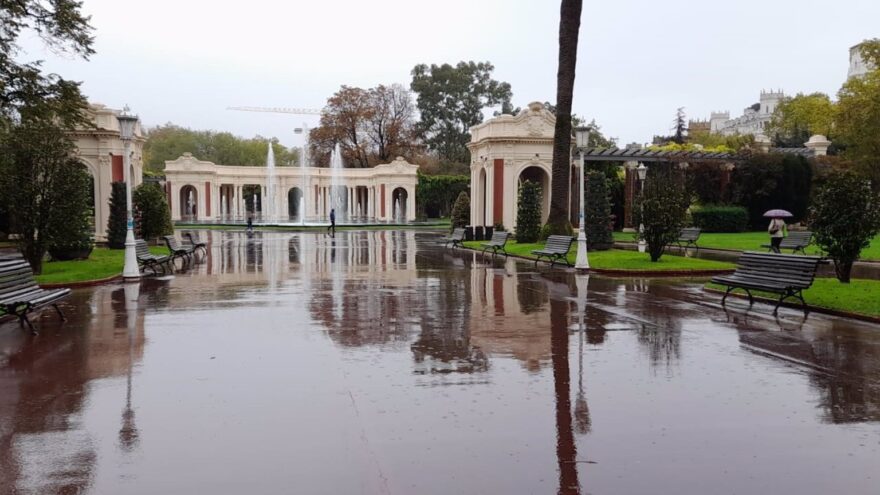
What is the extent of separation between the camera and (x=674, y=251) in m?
27.8

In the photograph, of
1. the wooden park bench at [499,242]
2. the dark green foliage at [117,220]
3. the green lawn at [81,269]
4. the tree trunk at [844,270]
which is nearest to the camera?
the tree trunk at [844,270]

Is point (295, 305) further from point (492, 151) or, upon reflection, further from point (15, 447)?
point (492, 151)

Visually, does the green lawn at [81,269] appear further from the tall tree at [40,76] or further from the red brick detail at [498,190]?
the red brick detail at [498,190]

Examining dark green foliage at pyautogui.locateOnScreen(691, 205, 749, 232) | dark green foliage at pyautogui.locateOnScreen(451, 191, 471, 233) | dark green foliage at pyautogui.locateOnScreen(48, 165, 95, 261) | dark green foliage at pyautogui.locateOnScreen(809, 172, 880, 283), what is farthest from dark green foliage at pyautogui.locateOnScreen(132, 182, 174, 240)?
dark green foliage at pyautogui.locateOnScreen(691, 205, 749, 232)

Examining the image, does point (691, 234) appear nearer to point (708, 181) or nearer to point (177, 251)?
point (708, 181)

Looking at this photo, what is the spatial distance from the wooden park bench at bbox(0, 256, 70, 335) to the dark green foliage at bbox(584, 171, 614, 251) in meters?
19.0

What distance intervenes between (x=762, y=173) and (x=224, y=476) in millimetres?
43768

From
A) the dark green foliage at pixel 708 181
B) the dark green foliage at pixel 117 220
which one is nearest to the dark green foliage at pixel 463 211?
the dark green foliage at pixel 708 181

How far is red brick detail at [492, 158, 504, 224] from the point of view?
35562 millimetres

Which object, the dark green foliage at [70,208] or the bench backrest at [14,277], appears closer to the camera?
the bench backrest at [14,277]

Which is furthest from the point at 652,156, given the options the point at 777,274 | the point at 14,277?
the point at 14,277

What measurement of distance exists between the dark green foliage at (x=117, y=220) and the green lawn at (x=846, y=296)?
73.9 feet

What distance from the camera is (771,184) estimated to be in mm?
42156

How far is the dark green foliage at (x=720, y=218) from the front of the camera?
41.3 m
